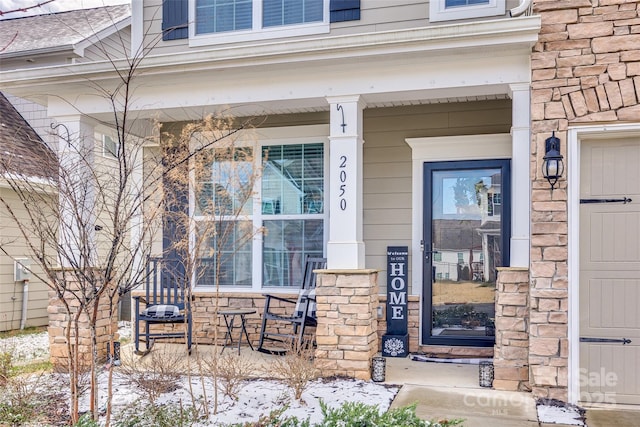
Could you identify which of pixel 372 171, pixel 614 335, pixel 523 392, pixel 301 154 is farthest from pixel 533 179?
Answer: pixel 301 154

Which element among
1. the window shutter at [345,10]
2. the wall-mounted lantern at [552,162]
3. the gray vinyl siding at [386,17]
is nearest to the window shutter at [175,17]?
the gray vinyl siding at [386,17]

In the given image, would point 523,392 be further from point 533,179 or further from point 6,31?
point 6,31

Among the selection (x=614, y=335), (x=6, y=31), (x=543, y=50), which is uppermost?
(x=6, y=31)

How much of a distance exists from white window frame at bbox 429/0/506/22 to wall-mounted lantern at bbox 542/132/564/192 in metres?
1.71

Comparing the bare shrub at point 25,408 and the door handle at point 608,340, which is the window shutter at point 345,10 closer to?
the door handle at point 608,340

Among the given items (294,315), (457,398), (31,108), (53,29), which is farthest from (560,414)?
(53,29)

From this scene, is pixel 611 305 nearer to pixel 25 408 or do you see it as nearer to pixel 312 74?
pixel 312 74

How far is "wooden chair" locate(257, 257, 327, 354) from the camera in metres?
5.49

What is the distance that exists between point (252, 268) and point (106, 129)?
7.20 ft

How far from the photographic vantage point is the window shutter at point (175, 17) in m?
6.31

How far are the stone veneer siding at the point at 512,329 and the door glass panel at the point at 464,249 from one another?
126 cm

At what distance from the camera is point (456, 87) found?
4.75 m

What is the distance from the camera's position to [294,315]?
19.0 ft

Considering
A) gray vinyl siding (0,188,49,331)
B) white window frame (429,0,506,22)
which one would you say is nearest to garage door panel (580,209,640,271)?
white window frame (429,0,506,22)
